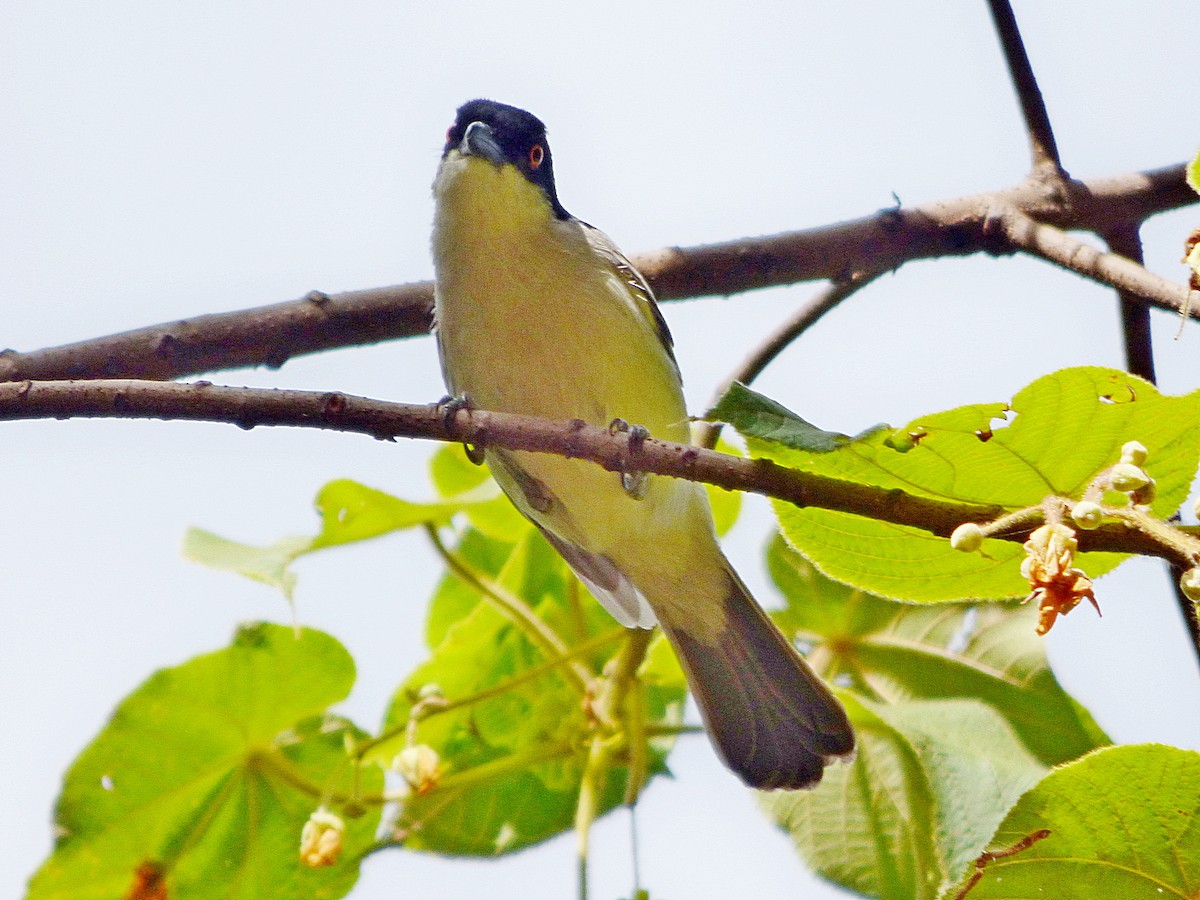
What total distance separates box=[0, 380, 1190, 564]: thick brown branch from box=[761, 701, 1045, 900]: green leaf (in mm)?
1059

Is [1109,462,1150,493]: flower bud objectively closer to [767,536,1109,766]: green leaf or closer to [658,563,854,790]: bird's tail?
[767,536,1109,766]: green leaf

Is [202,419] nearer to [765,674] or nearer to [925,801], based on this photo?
[925,801]

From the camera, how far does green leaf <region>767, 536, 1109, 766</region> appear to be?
282 cm

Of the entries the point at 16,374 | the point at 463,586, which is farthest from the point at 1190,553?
the point at 463,586

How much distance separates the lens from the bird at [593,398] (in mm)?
3383

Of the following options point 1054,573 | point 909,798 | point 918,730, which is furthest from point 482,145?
point 1054,573

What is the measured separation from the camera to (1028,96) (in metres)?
2.78

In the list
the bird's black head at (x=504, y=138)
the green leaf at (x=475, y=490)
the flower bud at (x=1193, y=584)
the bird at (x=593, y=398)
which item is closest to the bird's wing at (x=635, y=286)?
the bird at (x=593, y=398)

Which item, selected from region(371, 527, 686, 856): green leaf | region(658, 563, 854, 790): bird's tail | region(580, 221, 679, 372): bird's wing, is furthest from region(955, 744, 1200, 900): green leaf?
region(580, 221, 679, 372): bird's wing

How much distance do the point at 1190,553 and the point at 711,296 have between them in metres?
1.80

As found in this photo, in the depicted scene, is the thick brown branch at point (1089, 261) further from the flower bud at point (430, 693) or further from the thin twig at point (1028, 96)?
the flower bud at point (430, 693)

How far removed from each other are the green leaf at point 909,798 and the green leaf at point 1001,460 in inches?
29.5

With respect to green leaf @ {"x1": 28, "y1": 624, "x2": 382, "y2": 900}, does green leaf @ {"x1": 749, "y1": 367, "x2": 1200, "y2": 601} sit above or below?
above

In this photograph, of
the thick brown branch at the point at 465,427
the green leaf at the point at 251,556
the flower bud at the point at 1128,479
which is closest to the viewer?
the flower bud at the point at 1128,479
